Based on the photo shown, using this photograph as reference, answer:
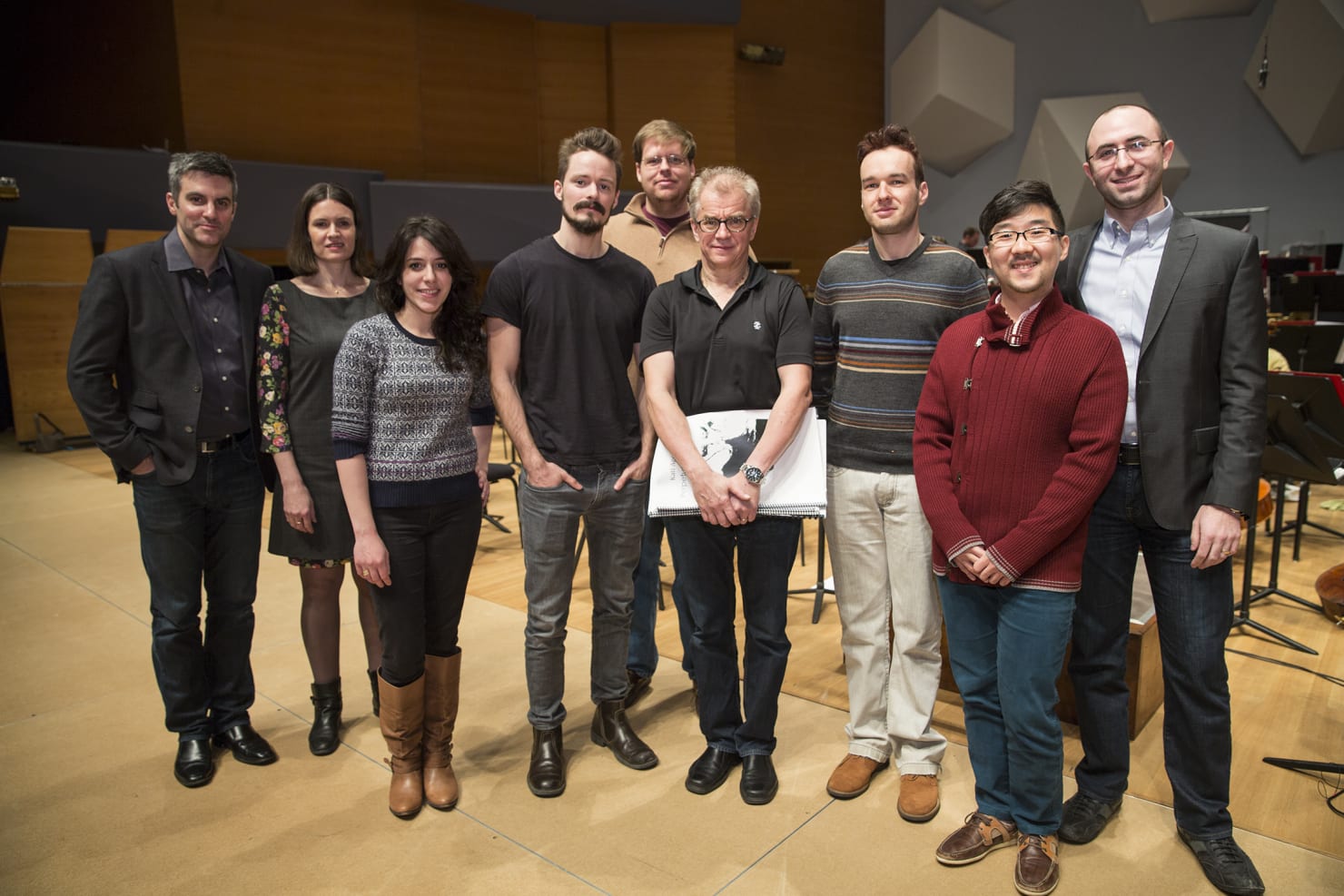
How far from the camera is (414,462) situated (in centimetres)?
230

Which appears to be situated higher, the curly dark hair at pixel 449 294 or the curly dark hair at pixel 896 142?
the curly dark hair at pixel 896 142

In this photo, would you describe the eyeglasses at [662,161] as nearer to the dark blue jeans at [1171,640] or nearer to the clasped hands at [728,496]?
the clasped hands at [728,496]

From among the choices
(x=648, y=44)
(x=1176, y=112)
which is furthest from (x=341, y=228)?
(x=1176, y=112)

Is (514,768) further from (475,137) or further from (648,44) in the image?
(648,44)

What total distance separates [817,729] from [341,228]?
82.9 inches

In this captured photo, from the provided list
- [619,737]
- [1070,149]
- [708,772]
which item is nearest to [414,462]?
[619,737]

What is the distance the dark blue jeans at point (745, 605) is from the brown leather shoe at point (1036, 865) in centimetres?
69

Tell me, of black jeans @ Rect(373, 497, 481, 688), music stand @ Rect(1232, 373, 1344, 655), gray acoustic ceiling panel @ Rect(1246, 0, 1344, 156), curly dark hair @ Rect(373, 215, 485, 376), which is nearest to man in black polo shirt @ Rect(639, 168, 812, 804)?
curly dark hair @ Rect(373, 215, 485, 376)

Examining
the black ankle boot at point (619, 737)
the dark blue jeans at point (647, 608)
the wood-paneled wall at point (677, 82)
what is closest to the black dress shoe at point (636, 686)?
the dark blue jeans at point (647, 608)

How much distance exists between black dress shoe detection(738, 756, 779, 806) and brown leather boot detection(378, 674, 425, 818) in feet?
2.94

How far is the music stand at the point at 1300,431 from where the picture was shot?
335 centimetres

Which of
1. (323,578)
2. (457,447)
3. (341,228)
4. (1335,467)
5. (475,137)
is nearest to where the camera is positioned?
(457,447)

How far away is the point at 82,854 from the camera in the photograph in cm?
228

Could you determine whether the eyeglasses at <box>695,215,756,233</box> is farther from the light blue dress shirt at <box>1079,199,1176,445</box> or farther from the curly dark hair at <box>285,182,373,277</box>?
the curly dark hair at <box>285,182,373,277</box>
